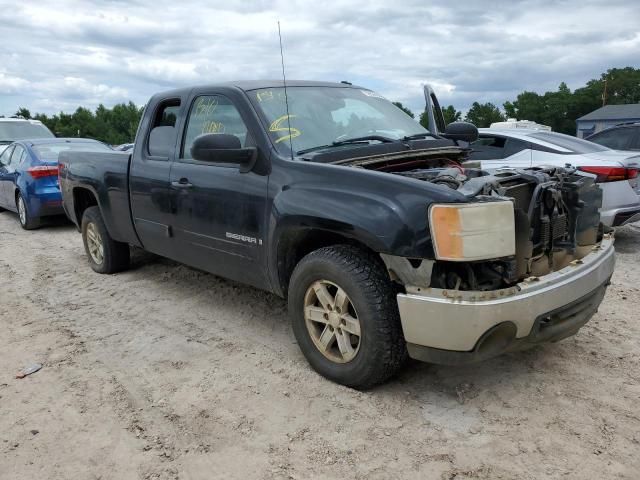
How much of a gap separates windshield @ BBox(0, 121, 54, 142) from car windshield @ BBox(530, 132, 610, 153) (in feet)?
39.0

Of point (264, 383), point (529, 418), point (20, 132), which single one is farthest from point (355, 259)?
point (20, 132)

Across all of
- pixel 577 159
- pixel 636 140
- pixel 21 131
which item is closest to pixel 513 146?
pixel 577 159

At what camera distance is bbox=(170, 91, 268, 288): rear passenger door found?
3.83m

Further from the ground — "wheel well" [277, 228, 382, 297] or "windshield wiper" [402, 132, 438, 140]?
"windshield wiper" [402, 132, 438, 140]

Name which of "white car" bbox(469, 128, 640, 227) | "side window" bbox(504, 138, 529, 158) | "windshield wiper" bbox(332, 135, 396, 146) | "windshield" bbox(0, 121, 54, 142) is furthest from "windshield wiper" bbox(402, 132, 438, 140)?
"windshield" bbox(0, 121, 54, 142)

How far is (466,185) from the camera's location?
3.06 metres

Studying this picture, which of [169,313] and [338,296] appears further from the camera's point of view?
[169,313]

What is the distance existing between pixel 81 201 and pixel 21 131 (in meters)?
9.78

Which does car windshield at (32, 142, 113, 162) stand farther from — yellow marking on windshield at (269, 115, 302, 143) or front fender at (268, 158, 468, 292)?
front fender at (268, 158, 468, 292)

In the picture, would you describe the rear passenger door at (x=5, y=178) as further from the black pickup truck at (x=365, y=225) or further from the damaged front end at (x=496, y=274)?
the damaged front end at (x=496, y=274)

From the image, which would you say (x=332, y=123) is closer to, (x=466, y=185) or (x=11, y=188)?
(x=466, y=185)

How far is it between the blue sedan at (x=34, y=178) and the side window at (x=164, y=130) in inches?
186

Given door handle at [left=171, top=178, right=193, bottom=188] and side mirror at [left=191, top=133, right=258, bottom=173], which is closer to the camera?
side mirror at [left=191, top=133, right=258, bottom=173]

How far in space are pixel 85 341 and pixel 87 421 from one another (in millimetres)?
1273
